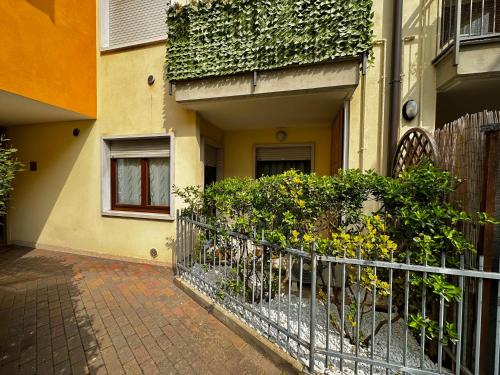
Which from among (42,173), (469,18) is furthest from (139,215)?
(469,18)

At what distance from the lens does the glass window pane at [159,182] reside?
17.2ft

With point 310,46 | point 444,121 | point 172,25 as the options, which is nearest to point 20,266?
point 172,25

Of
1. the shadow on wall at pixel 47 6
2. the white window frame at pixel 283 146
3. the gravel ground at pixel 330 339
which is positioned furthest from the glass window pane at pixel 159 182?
the shadow on wall at pixel 47 6

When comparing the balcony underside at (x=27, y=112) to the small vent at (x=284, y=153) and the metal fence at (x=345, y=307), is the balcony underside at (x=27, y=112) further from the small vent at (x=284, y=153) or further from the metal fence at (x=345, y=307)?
the small vent at (x=284, y=153)

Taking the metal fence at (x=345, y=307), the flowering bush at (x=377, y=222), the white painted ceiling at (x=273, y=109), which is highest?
the white painted ceiling at (x=273, y=109)

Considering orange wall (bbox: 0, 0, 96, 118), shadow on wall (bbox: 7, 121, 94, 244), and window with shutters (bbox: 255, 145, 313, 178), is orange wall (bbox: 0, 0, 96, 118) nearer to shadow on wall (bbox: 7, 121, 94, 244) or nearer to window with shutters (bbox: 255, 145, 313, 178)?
shadow on wall (bbox: 7, 121, 94, 244)

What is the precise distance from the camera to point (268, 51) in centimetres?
378

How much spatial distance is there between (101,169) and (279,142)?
4.40 metres

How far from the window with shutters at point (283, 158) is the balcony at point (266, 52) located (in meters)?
1.35

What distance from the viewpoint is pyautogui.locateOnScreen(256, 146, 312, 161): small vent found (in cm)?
584

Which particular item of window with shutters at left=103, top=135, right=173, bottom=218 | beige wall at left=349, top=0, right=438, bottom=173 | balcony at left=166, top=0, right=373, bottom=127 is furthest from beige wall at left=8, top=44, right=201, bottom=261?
beige wall at left=349, top=0, right=438, bottom=173

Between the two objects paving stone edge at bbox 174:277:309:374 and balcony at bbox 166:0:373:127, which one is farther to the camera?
balcony at bbox 166:0:373:127

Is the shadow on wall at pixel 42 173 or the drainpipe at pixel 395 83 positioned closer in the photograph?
the drainpipe at pixel 395 83

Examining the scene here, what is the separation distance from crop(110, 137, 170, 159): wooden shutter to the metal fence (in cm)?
180
